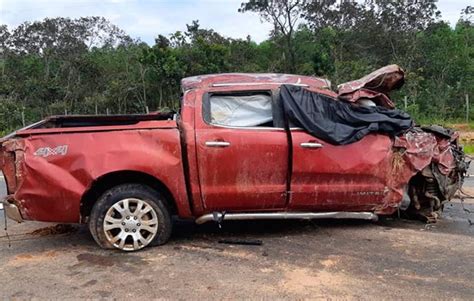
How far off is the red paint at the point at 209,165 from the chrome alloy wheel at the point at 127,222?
1.04ft

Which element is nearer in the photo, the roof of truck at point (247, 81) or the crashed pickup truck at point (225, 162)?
the crashed pickup truck at point (225, 162)

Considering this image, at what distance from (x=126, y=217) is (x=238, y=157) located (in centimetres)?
125

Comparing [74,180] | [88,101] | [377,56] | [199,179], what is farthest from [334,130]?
[377,56]

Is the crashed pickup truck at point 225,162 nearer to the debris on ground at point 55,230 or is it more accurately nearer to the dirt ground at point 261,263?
the dirt ground at point 261,263

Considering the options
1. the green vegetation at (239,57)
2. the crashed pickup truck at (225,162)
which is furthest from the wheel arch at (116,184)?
the green vegetation at (239,57)

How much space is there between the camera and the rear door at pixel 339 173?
17.1 ft

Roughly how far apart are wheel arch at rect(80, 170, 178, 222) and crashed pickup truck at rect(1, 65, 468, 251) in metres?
0.01

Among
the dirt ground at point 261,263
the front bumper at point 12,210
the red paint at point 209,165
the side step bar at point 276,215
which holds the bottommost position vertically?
the dirt ground at point 261,263

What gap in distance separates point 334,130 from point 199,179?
1476 mm

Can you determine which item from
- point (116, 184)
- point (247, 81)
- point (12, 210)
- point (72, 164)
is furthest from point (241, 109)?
point (12, 210)

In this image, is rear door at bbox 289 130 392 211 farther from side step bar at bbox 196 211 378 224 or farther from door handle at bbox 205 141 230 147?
door handle at bbox 205 141 230 147

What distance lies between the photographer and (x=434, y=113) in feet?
87.9

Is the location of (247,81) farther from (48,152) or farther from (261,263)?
(48,152)

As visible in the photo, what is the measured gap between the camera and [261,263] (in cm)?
466
